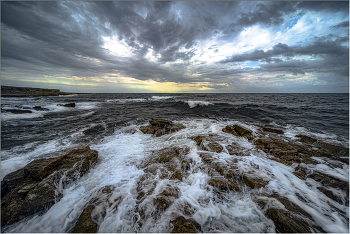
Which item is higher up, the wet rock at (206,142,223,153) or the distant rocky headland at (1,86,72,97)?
the distant rocky headland at (1,86,72,97)

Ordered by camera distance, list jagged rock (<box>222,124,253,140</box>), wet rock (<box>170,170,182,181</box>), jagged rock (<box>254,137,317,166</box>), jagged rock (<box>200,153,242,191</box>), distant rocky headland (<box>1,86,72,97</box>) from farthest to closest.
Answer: distant rocky headland (<box>1,86,72,97</box>)
jagged rock (<box>222,124,253,140</box>)
jagged rock (<box>254,137,317,166</box>)
wet rock (<box>170,170,182,181</box>)
jagged rock (<box>200,153,242,191</box>)

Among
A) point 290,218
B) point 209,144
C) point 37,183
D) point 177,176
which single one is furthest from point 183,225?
point 37,183

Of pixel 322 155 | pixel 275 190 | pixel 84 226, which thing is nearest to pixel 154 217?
pixel 84 226

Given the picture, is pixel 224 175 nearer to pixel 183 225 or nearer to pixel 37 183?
pixel 183 225

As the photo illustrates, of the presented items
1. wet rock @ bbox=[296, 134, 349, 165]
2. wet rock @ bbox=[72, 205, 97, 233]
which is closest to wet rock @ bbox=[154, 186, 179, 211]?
wet rock @ bbox=[72, 205, 97, 233]

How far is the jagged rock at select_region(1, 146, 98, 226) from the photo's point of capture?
113 inches

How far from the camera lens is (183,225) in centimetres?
257

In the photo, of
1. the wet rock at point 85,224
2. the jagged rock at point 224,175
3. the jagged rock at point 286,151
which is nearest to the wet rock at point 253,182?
the jagged rock at point 224,175

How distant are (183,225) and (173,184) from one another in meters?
1.21

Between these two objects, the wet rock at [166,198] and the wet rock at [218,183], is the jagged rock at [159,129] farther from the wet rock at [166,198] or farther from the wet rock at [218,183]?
the wet rock at [218,183]

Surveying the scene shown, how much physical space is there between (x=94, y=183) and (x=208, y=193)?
3.62 metres

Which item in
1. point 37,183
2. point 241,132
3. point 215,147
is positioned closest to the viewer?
point 37,183

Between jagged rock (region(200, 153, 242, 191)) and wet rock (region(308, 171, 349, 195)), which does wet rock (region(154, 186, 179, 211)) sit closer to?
jagged rock (region(200, 153, 242, 191))

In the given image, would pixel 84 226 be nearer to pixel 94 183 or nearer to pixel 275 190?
pixel 94 183
